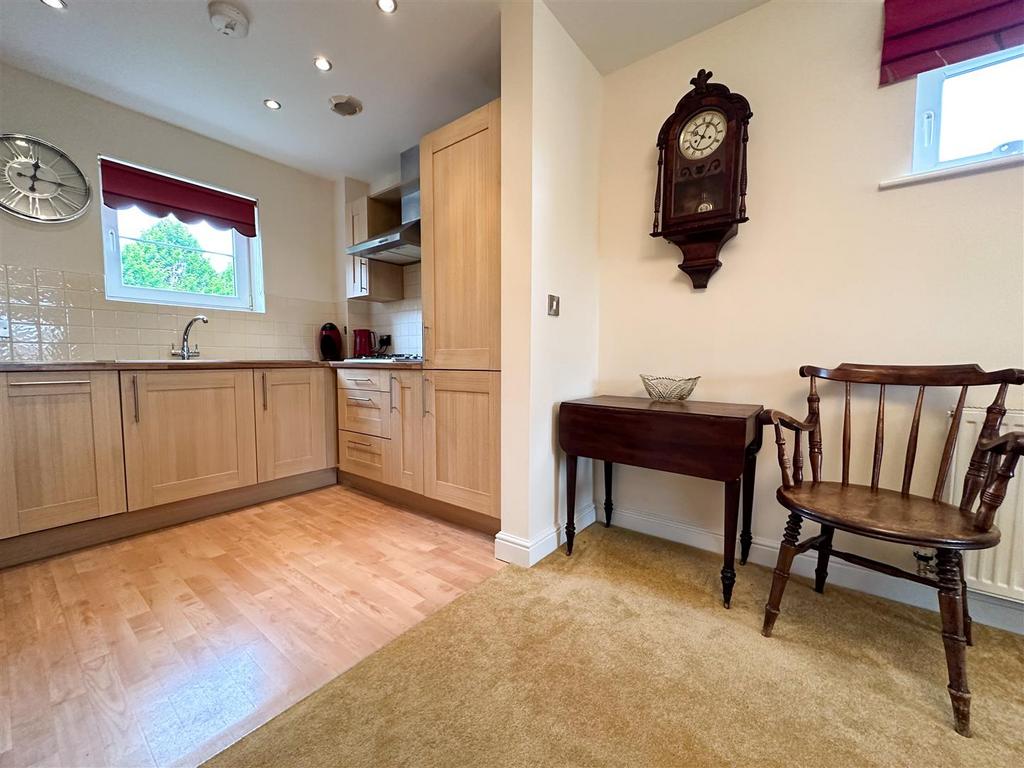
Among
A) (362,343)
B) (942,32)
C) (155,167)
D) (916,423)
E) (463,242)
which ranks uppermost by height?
(155,167)

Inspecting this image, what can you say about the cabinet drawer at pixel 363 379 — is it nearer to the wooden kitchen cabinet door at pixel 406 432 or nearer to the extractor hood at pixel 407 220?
the wooden kitchen cabinet door at pixel 406 432

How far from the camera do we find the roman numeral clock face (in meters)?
1.70

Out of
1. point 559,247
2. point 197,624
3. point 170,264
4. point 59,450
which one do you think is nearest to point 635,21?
point 559,247

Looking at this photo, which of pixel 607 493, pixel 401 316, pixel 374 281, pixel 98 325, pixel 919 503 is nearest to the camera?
pixel 919 503

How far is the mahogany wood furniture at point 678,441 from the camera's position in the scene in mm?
1383

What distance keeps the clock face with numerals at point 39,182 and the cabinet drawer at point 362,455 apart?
1913mm

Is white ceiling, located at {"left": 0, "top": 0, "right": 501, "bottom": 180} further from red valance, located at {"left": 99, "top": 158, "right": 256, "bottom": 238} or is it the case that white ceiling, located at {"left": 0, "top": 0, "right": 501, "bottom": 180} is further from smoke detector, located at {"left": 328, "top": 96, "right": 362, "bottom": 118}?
red valance, located at {"left": 99, "top": 158, "right": 256, "bottom": 238}

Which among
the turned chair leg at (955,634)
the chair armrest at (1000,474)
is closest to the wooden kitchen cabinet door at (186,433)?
the turned chair leg at (955,634)

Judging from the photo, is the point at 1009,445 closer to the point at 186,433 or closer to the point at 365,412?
the point at 365,412

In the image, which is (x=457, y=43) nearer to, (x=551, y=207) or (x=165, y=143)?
(x=551, y=207)

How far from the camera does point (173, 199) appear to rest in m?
2.55

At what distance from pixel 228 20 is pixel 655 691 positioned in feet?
9.62

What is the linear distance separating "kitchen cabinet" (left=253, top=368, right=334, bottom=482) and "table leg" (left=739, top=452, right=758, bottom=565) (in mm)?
2553

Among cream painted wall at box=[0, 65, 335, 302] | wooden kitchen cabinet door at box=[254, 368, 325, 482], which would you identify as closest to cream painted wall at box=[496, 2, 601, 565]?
wooden kitchen cabinet door at box=[254, 368, 325, 482]
